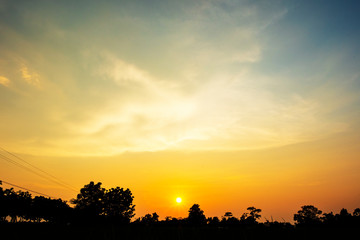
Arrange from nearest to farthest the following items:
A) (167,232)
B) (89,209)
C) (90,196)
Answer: (167,232) → (89,209) → (90,196)

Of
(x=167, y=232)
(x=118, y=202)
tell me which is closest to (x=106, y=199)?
(x=118, y=202)

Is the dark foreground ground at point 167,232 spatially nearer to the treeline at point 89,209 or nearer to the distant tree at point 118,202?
the treeline at point 89,209

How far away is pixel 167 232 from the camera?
1377 centimetres

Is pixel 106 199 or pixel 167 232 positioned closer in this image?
pixel 167 232

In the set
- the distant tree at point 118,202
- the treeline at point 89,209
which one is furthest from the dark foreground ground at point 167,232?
the distant tree at point 118,202

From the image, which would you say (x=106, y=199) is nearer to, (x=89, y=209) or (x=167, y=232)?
(x=89, y=209)

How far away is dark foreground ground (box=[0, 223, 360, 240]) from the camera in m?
11.4

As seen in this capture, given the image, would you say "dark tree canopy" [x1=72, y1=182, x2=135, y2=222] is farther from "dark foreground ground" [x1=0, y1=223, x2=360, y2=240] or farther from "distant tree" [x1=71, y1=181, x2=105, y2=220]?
"dark foreground ground" [x1=0, y1=223, x2=360, y2=240]

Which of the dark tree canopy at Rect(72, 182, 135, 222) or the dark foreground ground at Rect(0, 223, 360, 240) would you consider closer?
the dark foreground ground at Rect(0, 223, 360, 240)

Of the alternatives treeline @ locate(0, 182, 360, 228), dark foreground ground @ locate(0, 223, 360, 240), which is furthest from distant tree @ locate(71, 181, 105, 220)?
dark foreground ground @ locate(0, 223, 360, 240)

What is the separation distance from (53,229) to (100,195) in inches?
3230

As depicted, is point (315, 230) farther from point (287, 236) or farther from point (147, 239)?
point (147, 239)

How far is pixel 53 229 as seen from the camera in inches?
497

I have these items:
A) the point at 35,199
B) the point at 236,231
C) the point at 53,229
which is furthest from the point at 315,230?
the point at 35,199
